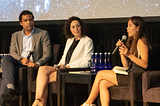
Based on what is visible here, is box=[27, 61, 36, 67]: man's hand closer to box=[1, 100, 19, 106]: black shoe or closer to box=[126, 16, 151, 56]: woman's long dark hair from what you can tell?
box=[1, 100, 19, 106]: black shoe

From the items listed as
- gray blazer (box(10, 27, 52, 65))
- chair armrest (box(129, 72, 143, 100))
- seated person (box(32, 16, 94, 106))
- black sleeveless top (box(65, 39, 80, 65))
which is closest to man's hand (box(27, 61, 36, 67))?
gray blazer (box(10, 27, 52, 65))

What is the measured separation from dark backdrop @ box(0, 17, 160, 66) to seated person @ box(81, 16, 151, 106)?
2.64ft

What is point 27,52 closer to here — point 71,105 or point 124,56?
point 71,105

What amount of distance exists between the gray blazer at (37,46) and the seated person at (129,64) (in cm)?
118

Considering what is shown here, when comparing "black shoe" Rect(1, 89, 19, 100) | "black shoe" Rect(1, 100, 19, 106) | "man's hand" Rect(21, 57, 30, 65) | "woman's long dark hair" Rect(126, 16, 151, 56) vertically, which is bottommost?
"black shoe" Rect(1, 100, 19, 106)

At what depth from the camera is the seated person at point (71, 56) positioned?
3596 mm

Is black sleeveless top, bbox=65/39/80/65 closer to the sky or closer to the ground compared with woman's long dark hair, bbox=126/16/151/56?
closer to the ground

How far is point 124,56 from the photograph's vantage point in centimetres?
349

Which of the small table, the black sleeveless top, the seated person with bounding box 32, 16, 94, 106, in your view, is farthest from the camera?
the black sleeveless top

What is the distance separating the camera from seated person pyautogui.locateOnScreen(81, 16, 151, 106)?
122 inches

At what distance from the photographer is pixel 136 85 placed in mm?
2959

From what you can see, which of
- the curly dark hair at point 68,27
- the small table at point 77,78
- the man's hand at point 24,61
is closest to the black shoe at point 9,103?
the man's hand at point 24,61

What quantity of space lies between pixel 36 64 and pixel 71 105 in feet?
2.46

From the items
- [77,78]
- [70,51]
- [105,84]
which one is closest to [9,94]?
[77,78]
